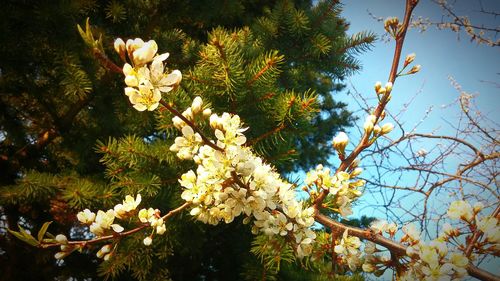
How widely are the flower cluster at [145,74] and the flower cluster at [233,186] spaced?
59 millimetres

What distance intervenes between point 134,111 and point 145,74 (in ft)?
2.91

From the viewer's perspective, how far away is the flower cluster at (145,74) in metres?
0.46

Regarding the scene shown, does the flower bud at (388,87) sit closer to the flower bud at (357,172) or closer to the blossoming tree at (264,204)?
the blossoming tree at (264,204)

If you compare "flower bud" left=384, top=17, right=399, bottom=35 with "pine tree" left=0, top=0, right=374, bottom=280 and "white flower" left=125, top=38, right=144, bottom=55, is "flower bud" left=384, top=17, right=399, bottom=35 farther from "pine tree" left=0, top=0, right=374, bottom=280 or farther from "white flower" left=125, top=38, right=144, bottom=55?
"white flower" left=125, top=38, right=144, bottom=55

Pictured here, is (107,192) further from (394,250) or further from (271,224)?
(394,250)

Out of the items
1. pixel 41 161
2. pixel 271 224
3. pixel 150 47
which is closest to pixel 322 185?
pixel 271 224

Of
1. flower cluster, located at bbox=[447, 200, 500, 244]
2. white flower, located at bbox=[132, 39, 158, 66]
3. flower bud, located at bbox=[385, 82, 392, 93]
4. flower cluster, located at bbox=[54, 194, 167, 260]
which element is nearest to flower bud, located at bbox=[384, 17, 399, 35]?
flower bud, located at bbox=[385, 82, 392, 93]

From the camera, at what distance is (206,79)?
1.02 metres

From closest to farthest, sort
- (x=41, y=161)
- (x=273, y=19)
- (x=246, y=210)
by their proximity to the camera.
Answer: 1. (x=246, y=210)
2. (x=273, y=19)
3. (x=41, y=161)

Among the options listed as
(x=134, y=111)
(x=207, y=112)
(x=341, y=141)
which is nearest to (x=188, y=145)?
(x=207, y=112)

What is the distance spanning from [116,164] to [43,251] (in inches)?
28.4

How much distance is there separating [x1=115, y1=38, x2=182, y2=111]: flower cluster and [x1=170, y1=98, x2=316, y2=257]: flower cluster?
0.06m

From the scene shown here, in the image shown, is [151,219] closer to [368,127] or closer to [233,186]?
[233,186]

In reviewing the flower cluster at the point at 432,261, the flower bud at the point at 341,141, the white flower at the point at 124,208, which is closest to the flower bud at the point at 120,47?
the white flower at the point at 124,208
